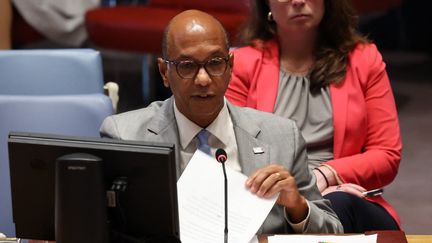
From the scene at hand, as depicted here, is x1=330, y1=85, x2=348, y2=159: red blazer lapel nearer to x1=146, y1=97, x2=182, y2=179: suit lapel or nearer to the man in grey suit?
the man in grey suit

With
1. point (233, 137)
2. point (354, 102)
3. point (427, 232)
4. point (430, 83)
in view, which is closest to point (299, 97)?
point (354, 102)

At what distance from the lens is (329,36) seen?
3.27 metres

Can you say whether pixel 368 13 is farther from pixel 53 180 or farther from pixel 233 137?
pixel 53 180

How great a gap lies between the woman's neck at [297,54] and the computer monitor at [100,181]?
1418 millimetres

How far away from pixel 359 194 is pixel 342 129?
0.32m

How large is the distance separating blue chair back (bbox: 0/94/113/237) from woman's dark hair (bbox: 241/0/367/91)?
72 centimetres

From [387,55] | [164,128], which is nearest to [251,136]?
[164,128]

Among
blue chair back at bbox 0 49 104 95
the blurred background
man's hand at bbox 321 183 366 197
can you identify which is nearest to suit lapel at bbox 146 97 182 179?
man's hand at bbox 321 183 366 197

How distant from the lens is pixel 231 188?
85.2 inches

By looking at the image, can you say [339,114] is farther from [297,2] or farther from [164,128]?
[164,128]

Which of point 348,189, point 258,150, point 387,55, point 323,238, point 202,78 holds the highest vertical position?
point 202,78

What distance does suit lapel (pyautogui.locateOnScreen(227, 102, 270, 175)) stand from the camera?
2.49 m

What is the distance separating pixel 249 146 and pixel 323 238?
0.40 metres

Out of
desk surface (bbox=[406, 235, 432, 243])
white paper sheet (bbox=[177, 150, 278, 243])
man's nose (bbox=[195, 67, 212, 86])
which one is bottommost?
desk surface (bbox=[406, 235, 432, 243])
